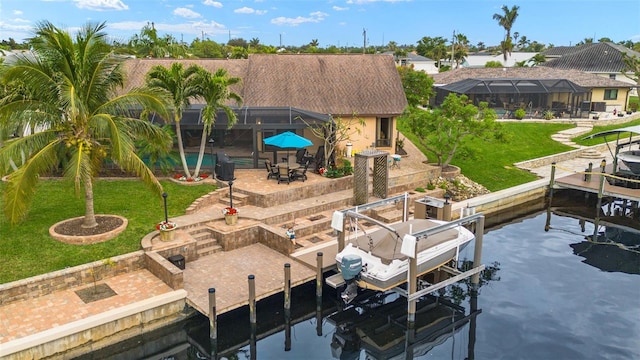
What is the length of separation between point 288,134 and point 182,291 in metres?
10.1

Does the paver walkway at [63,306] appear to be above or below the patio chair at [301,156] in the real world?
below

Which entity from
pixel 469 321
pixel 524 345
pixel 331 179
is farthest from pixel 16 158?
pixel 524 345

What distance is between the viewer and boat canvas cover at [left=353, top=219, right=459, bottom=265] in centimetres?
1354

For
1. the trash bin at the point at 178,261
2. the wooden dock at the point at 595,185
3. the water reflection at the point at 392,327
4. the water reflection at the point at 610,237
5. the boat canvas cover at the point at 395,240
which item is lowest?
the water reflection at the point at 392,327

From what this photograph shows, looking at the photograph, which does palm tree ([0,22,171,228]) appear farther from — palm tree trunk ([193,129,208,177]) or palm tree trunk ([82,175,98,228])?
palm tree trunk ([193,129,208,177])

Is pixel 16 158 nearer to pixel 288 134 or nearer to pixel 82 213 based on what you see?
pixel 82 213

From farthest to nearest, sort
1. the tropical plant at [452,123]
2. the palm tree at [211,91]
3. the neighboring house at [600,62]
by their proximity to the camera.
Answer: the neighboring house at [600,62] → the tropical plant at [452,123] → the palm tree at [211,91]

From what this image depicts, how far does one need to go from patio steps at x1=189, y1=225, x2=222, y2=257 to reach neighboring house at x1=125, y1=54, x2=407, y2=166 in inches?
295

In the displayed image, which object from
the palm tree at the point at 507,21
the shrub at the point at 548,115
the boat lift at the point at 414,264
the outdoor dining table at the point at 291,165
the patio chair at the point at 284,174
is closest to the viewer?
the boat lift at the point at 414,264

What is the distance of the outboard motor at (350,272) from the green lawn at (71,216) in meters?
6.67

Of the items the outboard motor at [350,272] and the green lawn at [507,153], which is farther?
the green lawn at [507,153]

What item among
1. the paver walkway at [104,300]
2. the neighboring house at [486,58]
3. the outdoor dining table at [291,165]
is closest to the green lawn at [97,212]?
the paver walkway at [104,300]

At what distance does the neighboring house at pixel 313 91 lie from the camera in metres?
24.0

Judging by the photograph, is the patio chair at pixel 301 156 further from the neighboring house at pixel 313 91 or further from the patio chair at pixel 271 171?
the patio chair at pixel 271 171
